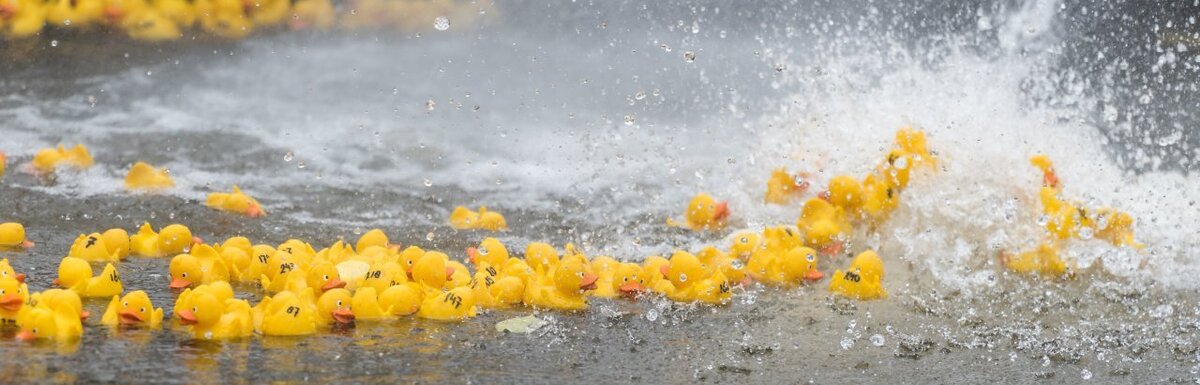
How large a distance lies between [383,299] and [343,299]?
171 mm

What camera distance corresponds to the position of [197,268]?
3922mm

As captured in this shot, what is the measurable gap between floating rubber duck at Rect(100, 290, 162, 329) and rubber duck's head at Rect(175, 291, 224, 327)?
0.15 metres

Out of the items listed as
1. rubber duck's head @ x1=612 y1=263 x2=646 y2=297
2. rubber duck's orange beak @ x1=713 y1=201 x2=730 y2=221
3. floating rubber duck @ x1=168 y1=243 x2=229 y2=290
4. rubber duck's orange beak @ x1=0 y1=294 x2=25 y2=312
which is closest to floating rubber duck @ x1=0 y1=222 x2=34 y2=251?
floating rubber duck @ x1=168 y1=243 x2=229 y2=290

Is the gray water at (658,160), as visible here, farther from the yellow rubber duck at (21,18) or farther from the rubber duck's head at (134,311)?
the yellow rubber duck at (21,18)

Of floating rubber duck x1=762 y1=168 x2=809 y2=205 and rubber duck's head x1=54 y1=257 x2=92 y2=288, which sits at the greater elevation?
floating rubber duck x1=762 y1=168 x2=809 y2=205

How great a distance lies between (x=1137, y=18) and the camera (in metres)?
9.17

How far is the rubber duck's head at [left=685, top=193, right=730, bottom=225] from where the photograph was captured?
5738mm

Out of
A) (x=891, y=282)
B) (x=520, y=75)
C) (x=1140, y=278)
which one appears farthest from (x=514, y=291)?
(x=520, y=75)

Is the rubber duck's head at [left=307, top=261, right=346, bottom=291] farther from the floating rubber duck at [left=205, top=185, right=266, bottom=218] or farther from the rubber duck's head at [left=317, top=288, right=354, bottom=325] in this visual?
the floating rubber duck at [left=205, top=185, right=266, bottom=218]

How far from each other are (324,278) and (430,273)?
355mm

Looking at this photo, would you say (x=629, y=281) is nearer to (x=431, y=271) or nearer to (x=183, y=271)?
(x=431, y=271)

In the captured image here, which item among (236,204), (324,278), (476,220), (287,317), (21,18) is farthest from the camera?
(21,18)

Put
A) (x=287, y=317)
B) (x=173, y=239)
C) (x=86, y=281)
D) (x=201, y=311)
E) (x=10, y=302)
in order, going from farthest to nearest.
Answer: (x=173, y=239), (x=86, y=281), (x=287, y=317), (x=201, y=311), (x=10, y=302)

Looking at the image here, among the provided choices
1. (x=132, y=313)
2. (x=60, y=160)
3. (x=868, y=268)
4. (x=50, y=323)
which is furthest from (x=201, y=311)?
(x=60, y=160)
